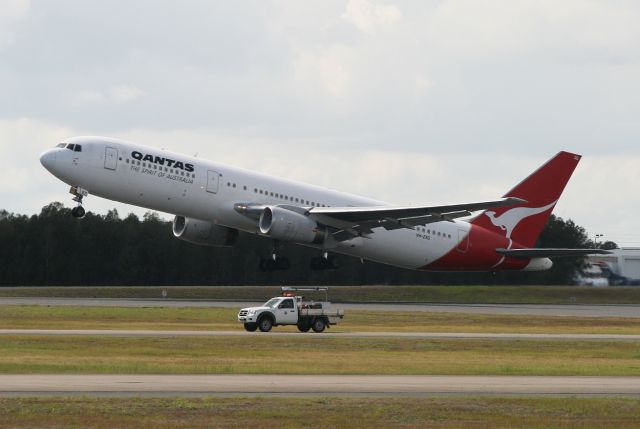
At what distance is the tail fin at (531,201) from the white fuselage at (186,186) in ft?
24.4

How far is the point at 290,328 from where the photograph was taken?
51.4 m

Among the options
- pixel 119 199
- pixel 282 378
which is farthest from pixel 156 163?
pixel 282 378

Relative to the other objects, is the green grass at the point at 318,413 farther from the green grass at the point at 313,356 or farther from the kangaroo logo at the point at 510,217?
the kangaroo logo at the point at 510,217

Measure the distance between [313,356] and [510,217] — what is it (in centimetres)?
3857

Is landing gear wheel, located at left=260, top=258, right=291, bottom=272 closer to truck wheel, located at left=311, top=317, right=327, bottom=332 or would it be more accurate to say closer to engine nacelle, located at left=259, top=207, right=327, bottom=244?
engine nacelle, located at left=259, top=207, right=327, bottom=244

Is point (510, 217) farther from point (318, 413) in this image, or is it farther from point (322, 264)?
point (318, 413)

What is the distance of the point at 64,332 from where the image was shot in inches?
1797

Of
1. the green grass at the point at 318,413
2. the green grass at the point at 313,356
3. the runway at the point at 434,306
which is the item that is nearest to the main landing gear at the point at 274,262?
Answer: the runway at the point at 434,306

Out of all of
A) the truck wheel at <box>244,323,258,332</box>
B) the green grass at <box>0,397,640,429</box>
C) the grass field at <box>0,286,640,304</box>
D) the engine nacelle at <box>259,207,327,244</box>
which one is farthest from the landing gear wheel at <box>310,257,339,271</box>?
the green grass at <box>0,397,640,429</box>

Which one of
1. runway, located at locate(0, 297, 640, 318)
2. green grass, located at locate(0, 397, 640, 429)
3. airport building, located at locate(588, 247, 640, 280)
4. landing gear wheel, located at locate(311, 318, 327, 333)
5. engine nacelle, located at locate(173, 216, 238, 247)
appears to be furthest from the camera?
airport building, located at locate(588, 247, 640, 280)

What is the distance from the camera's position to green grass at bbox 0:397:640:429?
22.7 meters

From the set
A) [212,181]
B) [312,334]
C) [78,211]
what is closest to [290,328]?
[312,334]

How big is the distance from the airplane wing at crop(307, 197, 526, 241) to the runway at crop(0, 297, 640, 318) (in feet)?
13.9

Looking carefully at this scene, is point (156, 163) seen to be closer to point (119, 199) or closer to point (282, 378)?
point (119, 199)
